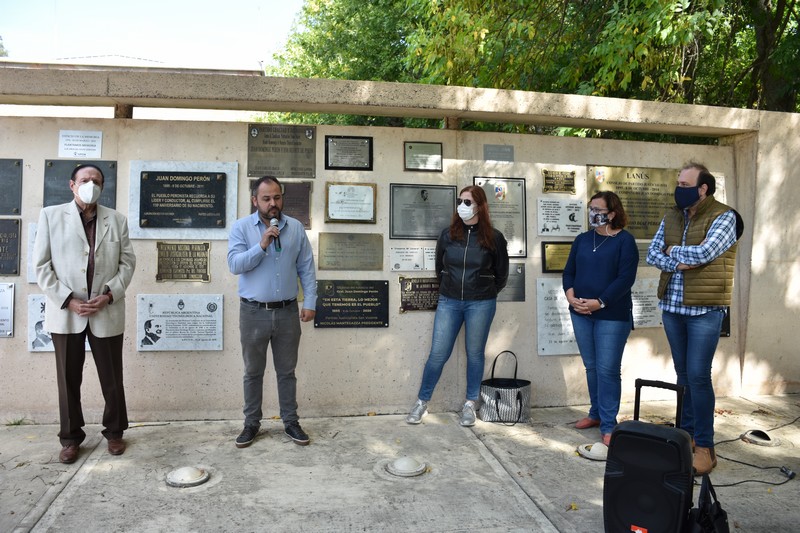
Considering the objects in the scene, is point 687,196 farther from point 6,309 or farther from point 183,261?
point 6,309

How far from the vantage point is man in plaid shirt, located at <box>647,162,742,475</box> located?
12.7 feet

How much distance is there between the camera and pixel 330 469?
3945mm

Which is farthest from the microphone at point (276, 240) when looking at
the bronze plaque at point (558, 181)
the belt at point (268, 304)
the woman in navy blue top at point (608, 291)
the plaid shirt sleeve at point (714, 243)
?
the plaid shirt sleeve at point (714, 243)

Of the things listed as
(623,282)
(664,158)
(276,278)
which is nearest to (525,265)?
(623,282)

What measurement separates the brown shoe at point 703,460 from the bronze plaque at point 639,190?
228cm

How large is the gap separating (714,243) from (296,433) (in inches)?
128

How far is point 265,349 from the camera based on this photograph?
436 cm

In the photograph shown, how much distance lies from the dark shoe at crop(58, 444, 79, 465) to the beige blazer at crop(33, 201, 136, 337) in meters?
0.81

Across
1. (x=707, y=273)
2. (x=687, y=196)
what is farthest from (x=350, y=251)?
(x=707, y=273)

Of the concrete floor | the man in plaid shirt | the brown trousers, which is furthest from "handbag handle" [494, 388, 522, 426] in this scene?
the brown trousers

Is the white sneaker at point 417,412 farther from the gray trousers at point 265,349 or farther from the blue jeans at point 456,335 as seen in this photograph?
the gray trousers at point 265,349

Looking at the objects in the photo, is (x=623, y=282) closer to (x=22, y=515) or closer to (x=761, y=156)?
(x=761, y=156)

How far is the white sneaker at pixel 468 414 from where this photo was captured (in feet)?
16.0

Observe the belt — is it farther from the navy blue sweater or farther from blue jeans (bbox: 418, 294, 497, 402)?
the navy blue sweater
